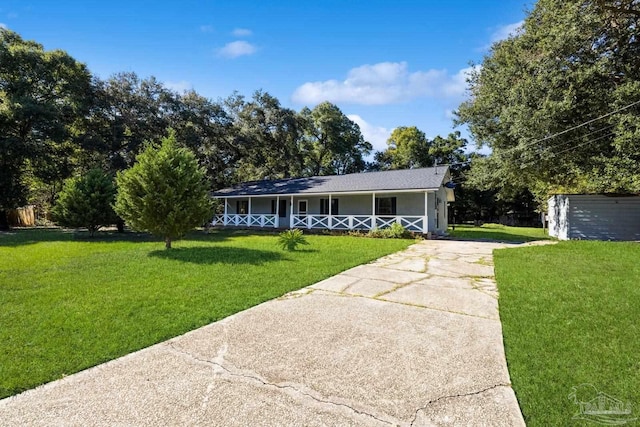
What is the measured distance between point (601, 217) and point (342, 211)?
41.4 ft

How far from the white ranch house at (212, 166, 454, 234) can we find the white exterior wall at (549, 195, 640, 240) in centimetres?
599

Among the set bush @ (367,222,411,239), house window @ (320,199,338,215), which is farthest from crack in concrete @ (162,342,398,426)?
house window @ (320,199,338,215)

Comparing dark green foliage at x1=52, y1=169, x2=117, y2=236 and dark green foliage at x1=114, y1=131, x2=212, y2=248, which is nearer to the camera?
dark green foliage at x1=114, y1=131, x2=212, y2=248

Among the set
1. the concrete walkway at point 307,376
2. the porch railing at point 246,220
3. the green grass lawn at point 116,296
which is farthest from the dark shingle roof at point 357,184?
the concrete walkway at point 307,376

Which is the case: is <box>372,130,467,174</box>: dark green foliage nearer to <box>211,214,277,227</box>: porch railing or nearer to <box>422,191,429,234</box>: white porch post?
<box>422,191,429,234</box>: white porch post

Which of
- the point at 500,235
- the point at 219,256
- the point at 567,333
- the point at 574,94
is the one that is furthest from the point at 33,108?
the point at 500,235

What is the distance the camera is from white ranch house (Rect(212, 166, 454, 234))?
16516 mm

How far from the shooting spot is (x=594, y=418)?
86.7 inches

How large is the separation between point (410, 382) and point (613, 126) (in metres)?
16.0

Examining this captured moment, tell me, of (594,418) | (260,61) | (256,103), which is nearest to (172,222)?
(260,61)

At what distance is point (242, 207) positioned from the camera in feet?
75.8

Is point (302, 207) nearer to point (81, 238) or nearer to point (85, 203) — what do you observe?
point (85, 203)

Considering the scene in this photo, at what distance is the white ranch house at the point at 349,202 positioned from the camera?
650 inches

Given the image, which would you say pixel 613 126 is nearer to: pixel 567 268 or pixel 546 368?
pixel 567 268
